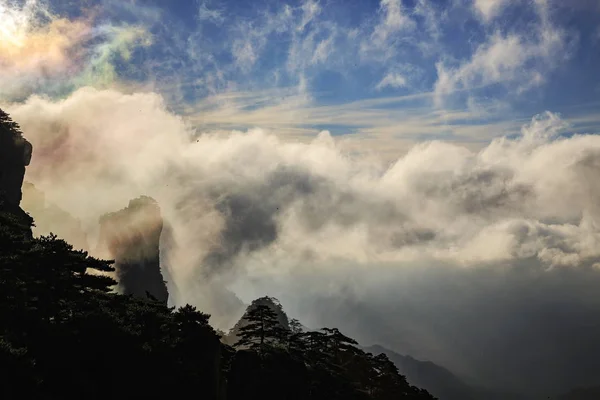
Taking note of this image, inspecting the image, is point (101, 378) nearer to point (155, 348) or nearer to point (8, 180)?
point (155, 348)

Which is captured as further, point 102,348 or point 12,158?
point 12,158

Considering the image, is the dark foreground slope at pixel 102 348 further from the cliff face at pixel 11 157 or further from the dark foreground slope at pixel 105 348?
the cliff face at pixel 11 157

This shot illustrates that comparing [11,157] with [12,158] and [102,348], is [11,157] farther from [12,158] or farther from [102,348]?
[102,348]

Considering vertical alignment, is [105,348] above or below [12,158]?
below

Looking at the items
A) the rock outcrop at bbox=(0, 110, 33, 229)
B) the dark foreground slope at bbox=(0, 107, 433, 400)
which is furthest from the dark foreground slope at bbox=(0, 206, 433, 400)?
the rock outcrop at bbox=(0, 110, 33, 229)

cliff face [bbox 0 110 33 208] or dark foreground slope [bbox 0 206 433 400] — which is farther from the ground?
cliff face [bbox 0 110 33 208]

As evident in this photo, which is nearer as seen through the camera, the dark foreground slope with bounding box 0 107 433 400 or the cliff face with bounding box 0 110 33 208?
the dark foreground slope with bounding box 0 107 433 400

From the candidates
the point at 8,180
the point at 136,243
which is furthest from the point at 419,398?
the point at 136,243

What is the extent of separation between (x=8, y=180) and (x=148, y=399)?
84235 millimetres

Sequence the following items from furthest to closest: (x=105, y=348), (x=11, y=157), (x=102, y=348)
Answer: (x=11, y=157), (x=105, y=348), (x=102, y=348)

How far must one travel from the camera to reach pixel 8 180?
9800cm

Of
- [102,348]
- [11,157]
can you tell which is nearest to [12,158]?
[11,157]

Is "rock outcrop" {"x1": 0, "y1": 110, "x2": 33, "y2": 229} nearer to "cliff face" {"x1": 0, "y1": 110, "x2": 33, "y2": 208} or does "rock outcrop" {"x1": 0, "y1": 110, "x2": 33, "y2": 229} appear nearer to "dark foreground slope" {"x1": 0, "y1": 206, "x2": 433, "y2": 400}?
"cliff face" {"x1": 0, "y1": 110, "x2": 33, "y2": 208}

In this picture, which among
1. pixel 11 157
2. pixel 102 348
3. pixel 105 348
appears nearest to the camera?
pixel 102 348
